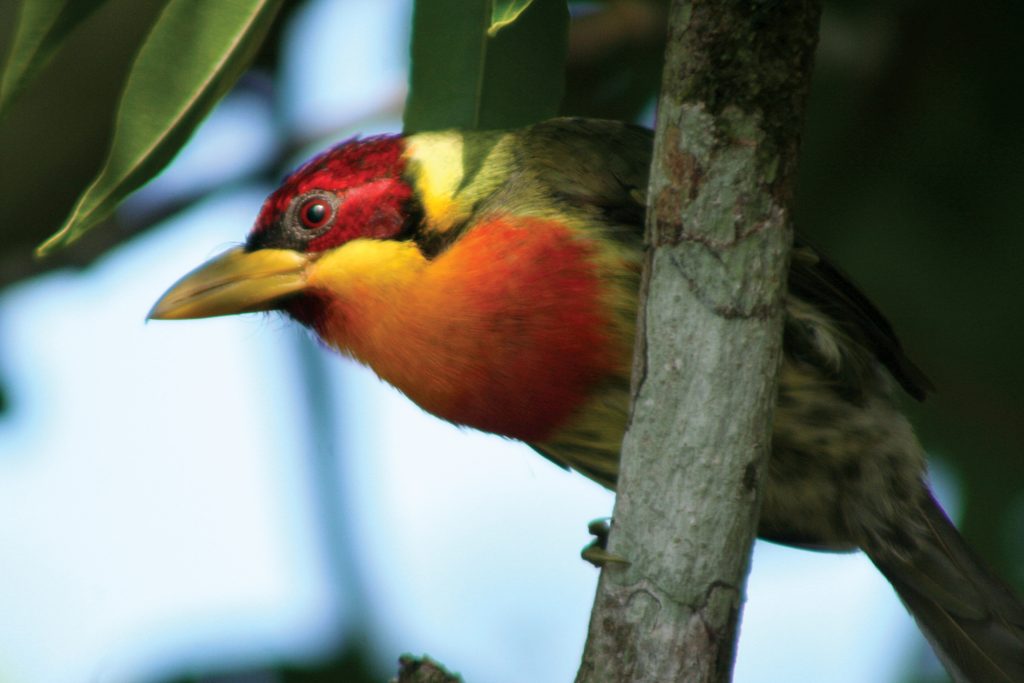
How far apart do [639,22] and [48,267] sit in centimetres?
206

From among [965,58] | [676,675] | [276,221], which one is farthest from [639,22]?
[676,675]

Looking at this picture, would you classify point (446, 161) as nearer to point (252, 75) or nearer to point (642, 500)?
point (642, 500)

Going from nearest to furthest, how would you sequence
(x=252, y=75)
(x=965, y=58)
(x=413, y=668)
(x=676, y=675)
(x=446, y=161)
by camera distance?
(x=676, y=675) < (x=413, y=668) < (x=446, y=161) < (x=965, y=58) < (x=252, y=75)

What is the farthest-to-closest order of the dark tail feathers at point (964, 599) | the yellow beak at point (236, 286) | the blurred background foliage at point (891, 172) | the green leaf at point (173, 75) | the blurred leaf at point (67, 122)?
the blurred leaf at point (67, 122), the blurred background foliage at point (891, 172), the dark tail feathers at point (964, 599), the yellow beak at point (236, 286), the green leaf at point (173, 75)

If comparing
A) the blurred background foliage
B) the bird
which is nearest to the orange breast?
the bird

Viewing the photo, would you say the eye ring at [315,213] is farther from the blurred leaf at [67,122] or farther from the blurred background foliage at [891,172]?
the blurred leaf at [67,122]

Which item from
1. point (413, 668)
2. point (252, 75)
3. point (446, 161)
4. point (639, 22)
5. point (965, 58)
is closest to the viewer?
point (413, 668)

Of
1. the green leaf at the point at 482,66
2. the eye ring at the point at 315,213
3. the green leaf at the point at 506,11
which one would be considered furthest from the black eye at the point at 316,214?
the green leaf at the point at 506,11

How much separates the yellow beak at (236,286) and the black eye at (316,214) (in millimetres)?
73

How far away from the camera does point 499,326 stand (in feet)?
8.87

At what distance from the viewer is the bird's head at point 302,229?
2.98 meters

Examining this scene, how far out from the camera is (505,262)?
2.71 m

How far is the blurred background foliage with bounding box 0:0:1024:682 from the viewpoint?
12.9ft

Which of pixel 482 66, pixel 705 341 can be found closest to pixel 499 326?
pixel 482 66
